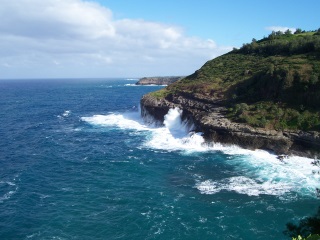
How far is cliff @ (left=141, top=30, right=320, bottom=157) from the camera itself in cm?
6253

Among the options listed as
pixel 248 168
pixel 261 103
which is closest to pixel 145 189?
pixel 248 168

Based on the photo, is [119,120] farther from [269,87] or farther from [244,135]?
[244,135]

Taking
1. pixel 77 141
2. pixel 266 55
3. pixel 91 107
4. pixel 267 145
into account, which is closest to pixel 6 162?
pixel 77 141

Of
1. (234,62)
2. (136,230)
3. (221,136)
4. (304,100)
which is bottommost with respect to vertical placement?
(136,230)

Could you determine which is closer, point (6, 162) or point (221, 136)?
point (6, 162)

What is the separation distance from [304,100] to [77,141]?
4923 centimetres

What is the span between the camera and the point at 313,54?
85250 mm

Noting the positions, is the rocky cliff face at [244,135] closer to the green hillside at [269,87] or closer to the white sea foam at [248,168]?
the white sea foam at [248,168]

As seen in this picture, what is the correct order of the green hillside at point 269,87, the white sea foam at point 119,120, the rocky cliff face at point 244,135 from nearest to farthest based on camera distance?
the rocky cliff face at point 244,135
the green hillside at point 269,87
the white sea foam at point 119,120

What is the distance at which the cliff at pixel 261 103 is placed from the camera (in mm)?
62531

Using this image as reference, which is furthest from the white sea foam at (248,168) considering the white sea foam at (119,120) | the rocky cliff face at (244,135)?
the white sea foam at (119,120)

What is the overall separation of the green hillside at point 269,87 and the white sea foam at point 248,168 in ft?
27.5

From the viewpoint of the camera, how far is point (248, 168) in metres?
54.4

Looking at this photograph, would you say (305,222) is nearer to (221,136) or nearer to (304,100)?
(221,136)
